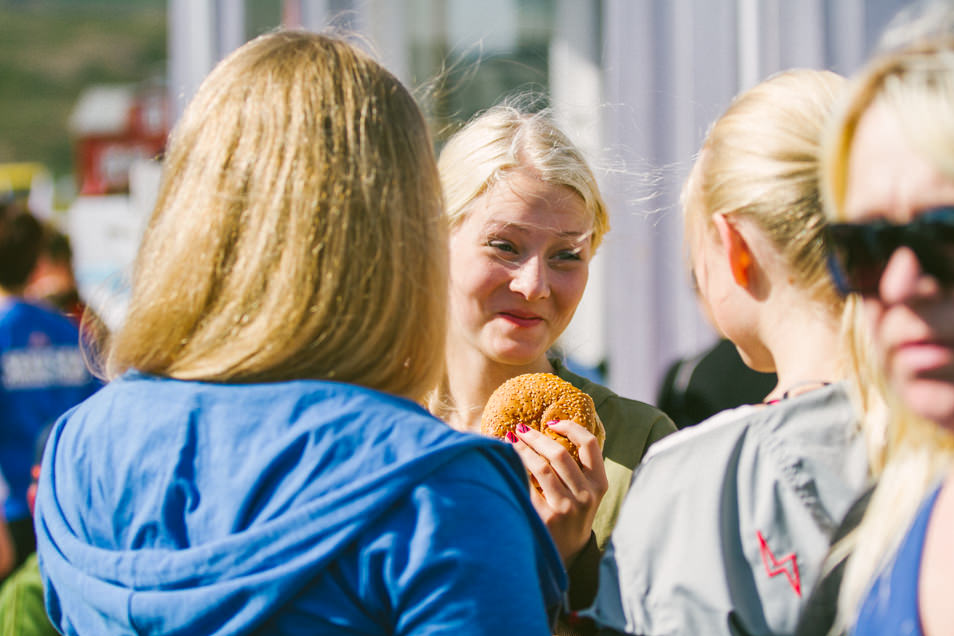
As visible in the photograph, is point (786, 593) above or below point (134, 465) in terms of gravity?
below

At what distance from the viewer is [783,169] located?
1317 millimetres

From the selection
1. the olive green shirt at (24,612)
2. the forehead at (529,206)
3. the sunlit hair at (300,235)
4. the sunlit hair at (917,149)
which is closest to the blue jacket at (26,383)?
the olive green shirt at (24,612)

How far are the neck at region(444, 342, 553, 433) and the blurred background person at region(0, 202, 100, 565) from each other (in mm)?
2412

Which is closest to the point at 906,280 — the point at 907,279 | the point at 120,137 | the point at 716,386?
the point at 907,279

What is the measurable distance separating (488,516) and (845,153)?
21.1 inches

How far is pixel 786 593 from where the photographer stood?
3.88ft

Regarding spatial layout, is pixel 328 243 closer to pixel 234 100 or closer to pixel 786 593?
pixel 234 100

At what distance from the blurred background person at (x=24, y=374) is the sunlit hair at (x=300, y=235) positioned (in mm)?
2935

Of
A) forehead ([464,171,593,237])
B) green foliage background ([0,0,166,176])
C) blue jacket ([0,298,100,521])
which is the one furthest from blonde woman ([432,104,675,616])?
green foliage background ([0,0,166,176])

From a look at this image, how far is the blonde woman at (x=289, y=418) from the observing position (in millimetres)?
1038

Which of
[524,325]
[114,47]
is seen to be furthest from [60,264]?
[114,47]

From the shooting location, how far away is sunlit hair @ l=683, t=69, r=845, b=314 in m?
1.31

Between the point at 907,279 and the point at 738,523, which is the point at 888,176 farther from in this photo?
the point at 738,523

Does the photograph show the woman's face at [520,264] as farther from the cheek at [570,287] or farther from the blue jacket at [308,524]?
the blue jacket at [308,524]
